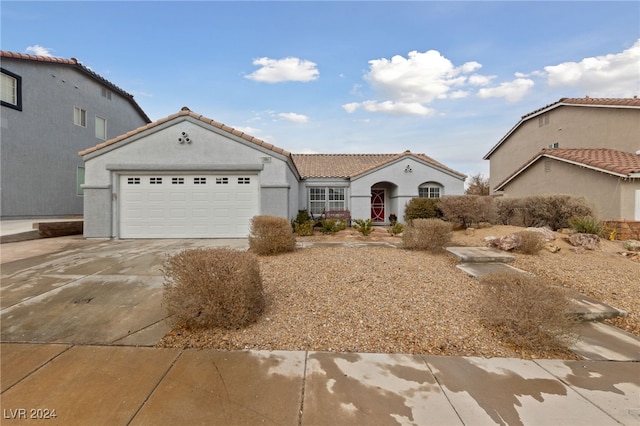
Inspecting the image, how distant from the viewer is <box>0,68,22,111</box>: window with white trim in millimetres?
12984

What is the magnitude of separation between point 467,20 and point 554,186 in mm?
10405

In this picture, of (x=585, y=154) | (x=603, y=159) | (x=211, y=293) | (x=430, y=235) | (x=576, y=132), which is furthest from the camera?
(x=576, y=132)

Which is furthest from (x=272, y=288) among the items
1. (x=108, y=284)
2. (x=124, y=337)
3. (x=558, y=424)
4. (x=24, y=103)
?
Answer: (x=24, y=103)

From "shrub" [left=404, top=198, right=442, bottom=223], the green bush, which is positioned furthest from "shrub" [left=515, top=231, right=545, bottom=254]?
"shrub" [left=404, top=198, right=442, bottom=223]

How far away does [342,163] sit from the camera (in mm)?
20625

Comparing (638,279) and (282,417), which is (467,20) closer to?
(638,279)

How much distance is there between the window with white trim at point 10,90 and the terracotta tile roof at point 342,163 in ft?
47.1

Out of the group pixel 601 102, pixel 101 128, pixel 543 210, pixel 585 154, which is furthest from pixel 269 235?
pixel 601 102

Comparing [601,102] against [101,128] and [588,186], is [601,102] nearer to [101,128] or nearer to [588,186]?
[588,186]

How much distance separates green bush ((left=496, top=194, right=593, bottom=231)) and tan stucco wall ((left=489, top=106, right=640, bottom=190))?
28.1 feet

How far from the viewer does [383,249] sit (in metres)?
8.13

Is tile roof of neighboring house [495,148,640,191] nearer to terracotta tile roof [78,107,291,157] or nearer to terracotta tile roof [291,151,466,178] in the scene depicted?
terracotta tile roof [291,151,466,178]

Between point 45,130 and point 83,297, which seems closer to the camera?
point 83,297

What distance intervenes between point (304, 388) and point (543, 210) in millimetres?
12617
